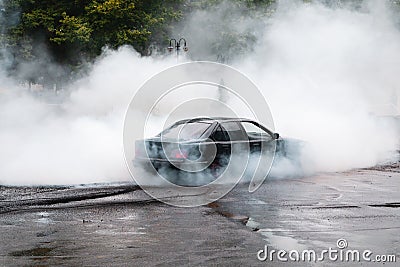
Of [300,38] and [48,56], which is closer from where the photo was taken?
[300,38]

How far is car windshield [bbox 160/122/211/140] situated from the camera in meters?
11.6

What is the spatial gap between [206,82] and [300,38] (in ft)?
10.4

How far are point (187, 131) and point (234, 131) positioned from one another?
0.95m

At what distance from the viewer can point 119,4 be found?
27328 mm

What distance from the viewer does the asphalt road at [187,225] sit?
626cm

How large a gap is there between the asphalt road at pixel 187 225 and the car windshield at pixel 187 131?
1312 millimetres

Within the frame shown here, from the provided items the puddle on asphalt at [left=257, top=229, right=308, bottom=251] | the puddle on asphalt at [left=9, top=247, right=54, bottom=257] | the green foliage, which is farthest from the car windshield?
the green foliage

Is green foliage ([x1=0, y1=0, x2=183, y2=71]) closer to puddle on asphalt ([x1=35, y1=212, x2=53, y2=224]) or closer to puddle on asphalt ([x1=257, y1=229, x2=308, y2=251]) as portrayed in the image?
puddle on asphalt ([x1=35, y1=212, x2=53, y2=224])

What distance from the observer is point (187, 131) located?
11.7m

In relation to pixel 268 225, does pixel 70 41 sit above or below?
above

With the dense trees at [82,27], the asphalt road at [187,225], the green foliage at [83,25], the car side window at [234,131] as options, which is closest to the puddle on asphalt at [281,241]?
the asphalt road at [187,225]

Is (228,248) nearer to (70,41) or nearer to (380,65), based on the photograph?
(380,65)

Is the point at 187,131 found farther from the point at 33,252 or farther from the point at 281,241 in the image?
the point at 33,252

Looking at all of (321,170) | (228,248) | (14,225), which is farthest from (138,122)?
(228,248)
